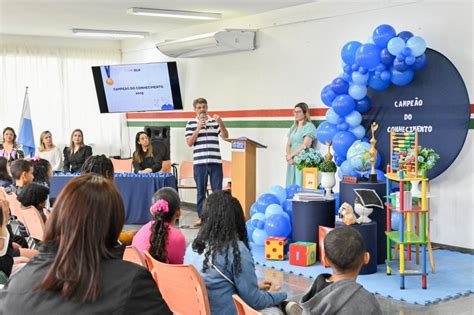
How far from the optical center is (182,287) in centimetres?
327

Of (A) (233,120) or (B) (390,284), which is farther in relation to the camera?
(A) (233,120)

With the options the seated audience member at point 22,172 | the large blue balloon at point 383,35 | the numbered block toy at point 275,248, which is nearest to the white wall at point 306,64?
the large blue balloon at point 383,35

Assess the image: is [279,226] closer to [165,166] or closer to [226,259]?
[165,166]

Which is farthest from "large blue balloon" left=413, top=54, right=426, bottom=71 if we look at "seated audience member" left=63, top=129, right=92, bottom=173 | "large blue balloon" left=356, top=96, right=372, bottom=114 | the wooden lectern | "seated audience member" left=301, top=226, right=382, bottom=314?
"seated audience member" left=63, top=129, right=92, bottom=173

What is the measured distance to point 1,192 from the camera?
5.96 meters

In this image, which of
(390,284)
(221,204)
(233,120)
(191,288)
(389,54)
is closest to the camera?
(191,288)

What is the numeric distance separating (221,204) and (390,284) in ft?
9.33

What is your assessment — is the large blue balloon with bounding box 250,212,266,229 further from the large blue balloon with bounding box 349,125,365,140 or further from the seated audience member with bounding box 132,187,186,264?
the seated audience member with bounding box 132,187,186,264

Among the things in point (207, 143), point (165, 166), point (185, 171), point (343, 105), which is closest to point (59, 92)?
point (185, 171)

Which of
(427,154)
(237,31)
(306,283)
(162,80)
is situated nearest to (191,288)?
(306,283)

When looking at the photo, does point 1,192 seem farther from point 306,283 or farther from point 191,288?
point 191,288

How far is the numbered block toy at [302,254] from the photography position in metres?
6.45

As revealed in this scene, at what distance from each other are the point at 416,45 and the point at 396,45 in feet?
0.64

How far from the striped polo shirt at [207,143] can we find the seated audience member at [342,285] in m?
5.97
